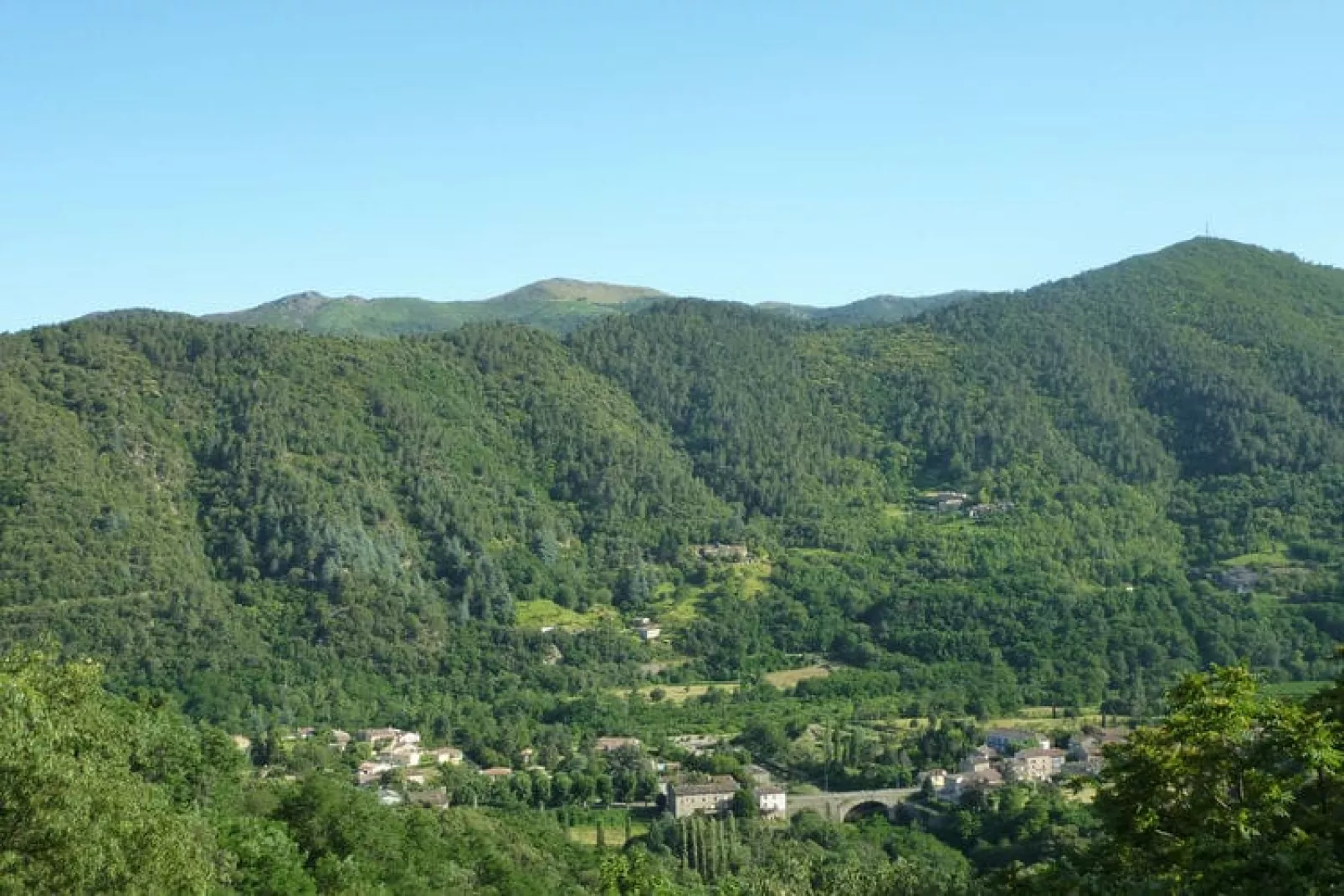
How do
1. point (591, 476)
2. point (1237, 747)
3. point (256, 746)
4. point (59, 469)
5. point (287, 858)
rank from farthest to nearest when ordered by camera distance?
point (591, 476) < point (59, 469) < point (256, 746) < point (287, 858) < point (1237, 747)

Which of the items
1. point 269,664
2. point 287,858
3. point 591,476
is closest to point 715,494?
point 591,476

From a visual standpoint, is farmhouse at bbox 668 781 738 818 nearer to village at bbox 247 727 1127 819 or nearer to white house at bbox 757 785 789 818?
village at bbox 247 727 1127 819

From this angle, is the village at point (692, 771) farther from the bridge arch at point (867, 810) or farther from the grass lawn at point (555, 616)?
the grass lawn at point (555, 616)

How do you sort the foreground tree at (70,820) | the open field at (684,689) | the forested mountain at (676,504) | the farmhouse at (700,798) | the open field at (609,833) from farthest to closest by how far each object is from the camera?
the open field at (684,689) < the forested mountain at (676,504) < the farmhouse at (700,798) < the open field at (609,833) < the foreground tree at (70,820)

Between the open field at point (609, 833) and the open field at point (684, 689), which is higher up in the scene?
the open field at point (609, 833)

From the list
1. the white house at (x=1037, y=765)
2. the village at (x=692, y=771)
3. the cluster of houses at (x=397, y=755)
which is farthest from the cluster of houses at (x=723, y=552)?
the white house at (x=1037, y=765)

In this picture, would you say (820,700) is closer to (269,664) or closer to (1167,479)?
(269,664)

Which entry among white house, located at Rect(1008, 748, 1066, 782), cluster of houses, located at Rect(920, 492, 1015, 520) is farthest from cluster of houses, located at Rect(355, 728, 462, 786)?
cluster of houses, located at Rect(920, 492, 1015, 520)
